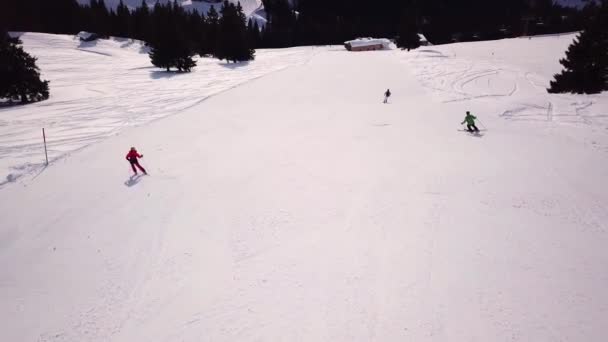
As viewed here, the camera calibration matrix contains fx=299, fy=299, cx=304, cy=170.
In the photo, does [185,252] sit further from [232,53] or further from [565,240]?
[232,53]

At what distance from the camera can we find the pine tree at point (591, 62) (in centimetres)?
2272

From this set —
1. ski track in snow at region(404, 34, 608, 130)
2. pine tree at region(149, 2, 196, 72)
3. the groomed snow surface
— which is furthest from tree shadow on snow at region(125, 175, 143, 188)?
pine tree at region(149, 2, 196, 72)

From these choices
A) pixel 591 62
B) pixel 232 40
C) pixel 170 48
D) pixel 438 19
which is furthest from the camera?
pixel 438 19

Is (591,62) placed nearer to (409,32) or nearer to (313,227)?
(313,227)

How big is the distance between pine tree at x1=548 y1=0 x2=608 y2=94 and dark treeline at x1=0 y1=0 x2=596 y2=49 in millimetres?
36174

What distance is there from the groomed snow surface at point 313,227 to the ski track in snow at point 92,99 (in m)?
0.30

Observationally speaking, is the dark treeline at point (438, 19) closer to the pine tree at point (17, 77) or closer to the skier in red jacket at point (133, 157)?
the pine tree at point (17, 77)

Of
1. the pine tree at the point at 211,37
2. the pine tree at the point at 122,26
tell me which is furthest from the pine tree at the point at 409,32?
the pine tree at the point at 122,26

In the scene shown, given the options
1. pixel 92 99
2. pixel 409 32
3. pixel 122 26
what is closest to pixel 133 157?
pixel 92 99

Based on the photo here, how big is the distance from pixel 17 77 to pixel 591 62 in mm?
45921

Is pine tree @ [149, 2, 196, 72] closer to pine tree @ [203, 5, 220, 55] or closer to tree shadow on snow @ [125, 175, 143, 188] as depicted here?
pine tree @ [203, 5, 220, 55]

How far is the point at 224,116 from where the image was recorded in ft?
64.7

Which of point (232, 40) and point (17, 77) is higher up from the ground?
point (232, 40)

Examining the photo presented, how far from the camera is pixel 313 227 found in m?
8.33
